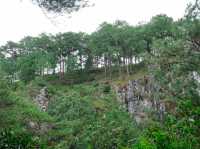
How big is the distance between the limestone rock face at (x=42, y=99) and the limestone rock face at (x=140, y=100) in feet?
27.7

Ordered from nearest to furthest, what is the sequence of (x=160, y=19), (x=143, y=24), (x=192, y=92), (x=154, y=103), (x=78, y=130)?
(x=192, y=92)
(x=78, y=130)
(x=154, y=103)
(x=160, y=19)
(x=143, y=24)

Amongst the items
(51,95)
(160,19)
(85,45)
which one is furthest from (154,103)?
(85,45)

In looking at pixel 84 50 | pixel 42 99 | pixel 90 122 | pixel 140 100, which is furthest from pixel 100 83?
pixel 90 122

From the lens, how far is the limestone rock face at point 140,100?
155ft

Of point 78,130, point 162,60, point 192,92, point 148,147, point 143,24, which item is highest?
point 143,24

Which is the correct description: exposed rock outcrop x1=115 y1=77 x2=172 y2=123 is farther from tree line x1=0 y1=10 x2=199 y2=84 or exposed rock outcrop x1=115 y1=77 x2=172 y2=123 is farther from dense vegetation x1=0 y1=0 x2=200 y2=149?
tree line x1=0 y1=10 x2=199 y2=84

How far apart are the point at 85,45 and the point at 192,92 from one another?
50396 millimetres

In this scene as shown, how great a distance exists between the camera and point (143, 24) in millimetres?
66438

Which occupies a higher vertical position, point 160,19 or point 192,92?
point 160,19

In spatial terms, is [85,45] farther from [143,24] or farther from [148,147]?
[148,147]

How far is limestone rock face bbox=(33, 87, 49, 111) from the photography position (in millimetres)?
49606

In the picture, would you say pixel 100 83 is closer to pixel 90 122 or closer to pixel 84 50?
pixel 84 50

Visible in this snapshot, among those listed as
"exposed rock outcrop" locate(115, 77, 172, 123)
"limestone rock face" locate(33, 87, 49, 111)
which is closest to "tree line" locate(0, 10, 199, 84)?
"exposed rock outcrop" locate(115, 77, 172, 123)

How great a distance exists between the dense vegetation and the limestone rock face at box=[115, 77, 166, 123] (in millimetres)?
1469
